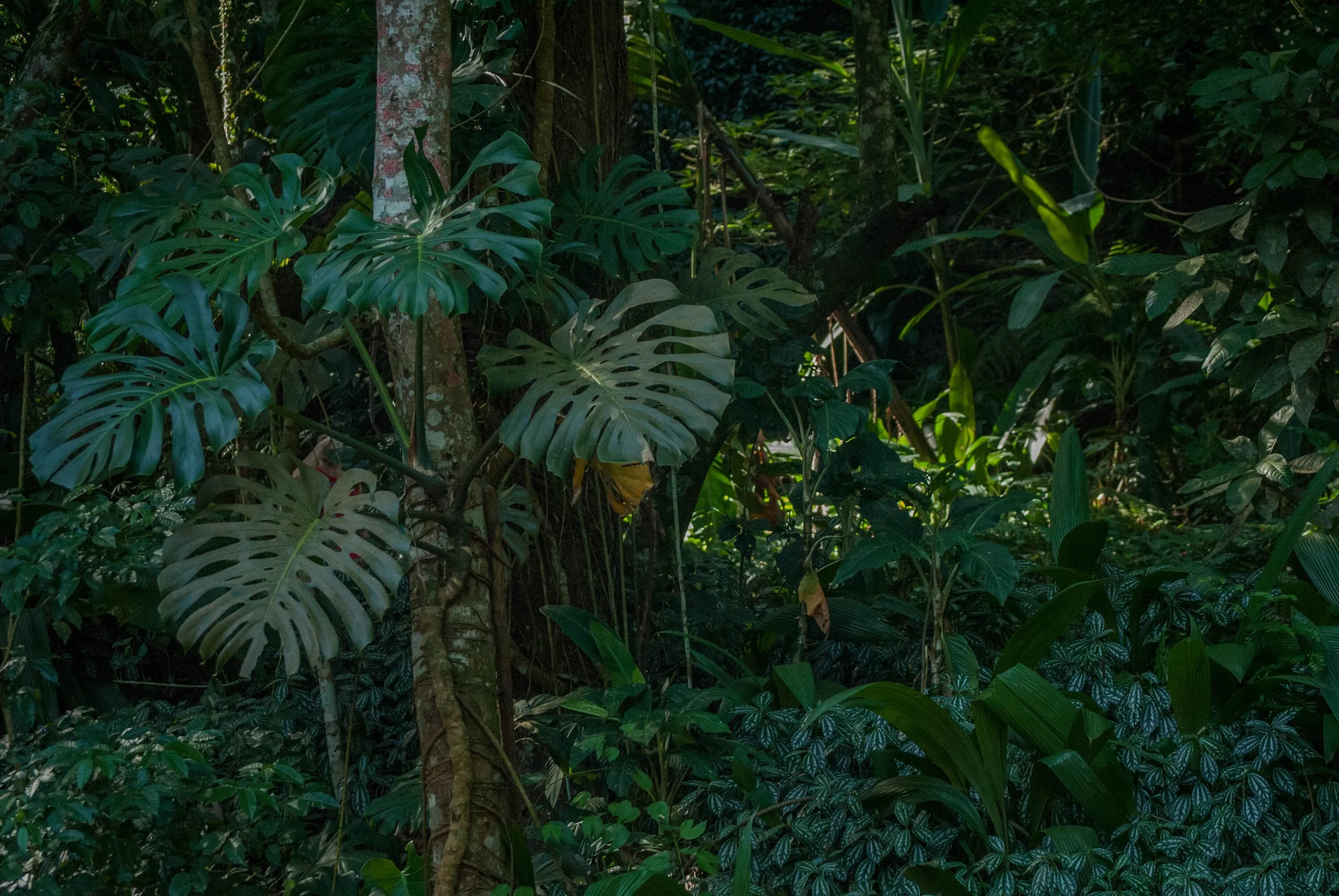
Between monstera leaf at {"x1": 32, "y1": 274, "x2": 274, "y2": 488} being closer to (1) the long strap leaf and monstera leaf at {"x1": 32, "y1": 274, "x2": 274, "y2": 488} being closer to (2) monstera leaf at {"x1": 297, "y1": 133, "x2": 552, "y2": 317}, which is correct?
(2) monstera leaf at {"x1": 297, "y1": 133, "x2": 552, "y2": 317}

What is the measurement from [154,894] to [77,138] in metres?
1.62

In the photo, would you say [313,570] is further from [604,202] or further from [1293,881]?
[1293,881]

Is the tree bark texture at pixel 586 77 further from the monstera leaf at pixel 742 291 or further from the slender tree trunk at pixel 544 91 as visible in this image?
the monstera leaf at pixel 742 291

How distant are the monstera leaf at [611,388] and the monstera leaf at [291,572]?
249mm

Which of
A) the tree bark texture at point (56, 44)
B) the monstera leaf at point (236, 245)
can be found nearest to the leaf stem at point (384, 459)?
the monstera leaf at point (236, 245)

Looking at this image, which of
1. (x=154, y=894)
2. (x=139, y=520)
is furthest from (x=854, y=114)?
(x=154, y=894)

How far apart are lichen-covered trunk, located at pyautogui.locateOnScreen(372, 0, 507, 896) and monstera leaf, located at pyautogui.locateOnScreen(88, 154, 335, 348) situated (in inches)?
5.8

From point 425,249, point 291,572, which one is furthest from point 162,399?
point 425,249

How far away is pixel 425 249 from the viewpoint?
1615 mm

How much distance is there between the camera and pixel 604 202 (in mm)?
2365

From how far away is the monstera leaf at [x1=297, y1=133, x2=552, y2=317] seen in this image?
1542 millimetres

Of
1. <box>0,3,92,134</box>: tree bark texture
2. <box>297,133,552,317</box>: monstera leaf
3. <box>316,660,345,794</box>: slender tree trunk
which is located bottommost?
<box>316,660,345,794</box>: slender tree trunk

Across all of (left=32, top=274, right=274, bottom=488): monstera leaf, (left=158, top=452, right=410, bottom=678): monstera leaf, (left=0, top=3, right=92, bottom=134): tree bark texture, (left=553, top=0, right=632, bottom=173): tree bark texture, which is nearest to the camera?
(left=32, top=274, right=274, bottom=488): monstera leaf

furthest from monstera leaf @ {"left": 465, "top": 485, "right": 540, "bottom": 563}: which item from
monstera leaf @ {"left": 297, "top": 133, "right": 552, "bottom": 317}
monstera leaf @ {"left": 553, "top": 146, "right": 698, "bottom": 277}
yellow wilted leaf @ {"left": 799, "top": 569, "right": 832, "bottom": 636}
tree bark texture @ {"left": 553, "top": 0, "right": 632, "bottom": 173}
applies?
tree bark texture @ {"left": 553, "top": 0, "right": 632, "bottom": 173}
